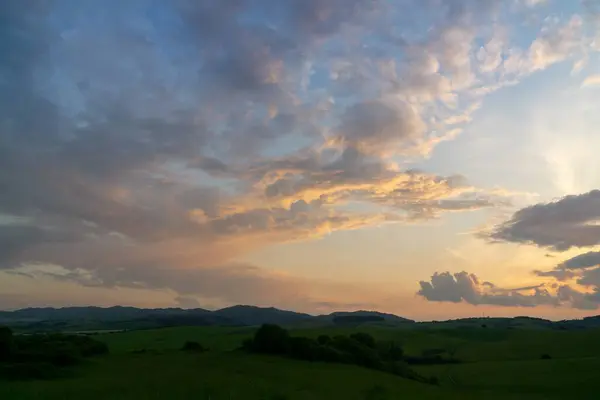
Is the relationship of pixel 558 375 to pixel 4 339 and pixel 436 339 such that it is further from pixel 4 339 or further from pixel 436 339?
pixel 436 339

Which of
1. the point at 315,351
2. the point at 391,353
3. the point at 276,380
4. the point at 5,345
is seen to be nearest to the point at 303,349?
the point at 315,351

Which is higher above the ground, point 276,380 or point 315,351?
point 315,351

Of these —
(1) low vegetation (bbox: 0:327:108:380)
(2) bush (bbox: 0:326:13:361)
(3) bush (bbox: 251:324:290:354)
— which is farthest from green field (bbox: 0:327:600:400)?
(2) bush (bbox: 0:326:13:361)

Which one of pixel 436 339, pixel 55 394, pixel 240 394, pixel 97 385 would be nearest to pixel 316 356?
pixel 240 394

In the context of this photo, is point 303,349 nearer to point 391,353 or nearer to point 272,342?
point 272,342

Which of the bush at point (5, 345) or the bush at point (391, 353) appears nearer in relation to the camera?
the bush at point (5, 345)

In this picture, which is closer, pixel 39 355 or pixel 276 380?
pixel 276 380

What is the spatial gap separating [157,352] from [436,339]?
10518 centimetres

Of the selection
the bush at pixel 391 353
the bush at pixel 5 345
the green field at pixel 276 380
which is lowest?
the green field at pixel 276 380

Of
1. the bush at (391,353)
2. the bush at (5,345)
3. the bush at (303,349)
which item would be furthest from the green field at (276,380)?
the bush at (5,345)

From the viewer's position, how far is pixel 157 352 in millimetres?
70938

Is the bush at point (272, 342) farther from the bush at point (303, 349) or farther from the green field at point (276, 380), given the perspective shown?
A: the green field at point (276, 380)

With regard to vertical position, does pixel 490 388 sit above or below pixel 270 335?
below

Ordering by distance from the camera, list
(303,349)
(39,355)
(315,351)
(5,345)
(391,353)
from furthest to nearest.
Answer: (391,353) → (315,351) → (303,349) → (5,345) → (39,355)
